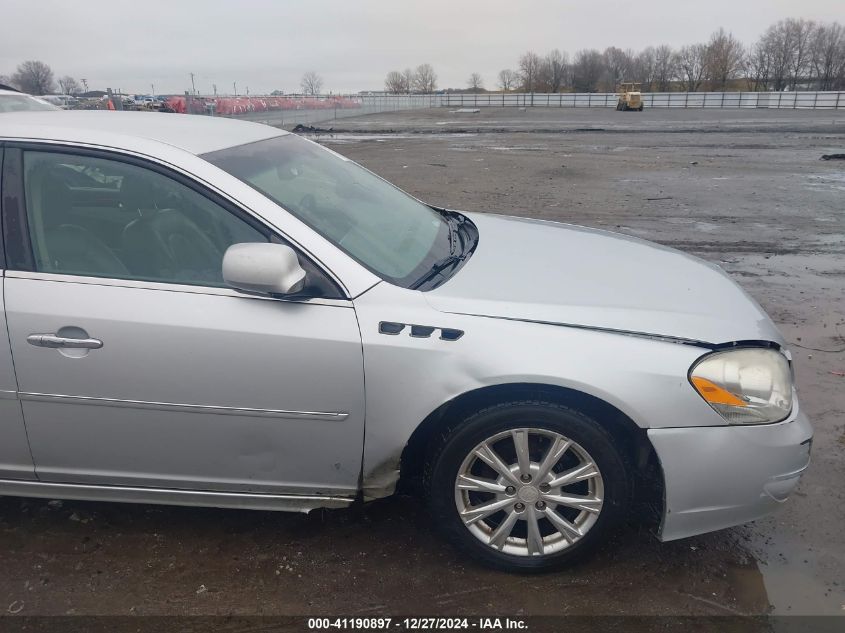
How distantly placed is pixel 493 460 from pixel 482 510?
A: 0.77ft

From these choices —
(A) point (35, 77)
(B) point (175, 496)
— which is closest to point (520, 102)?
(A) point (35, 77)

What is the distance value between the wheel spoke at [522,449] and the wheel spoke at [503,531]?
20cm

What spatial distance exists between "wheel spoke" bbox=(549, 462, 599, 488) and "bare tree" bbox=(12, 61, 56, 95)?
3310 inches

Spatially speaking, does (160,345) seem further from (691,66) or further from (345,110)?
(691,66)

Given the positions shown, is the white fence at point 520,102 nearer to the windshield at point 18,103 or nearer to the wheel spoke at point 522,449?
the windshield at point 18,103

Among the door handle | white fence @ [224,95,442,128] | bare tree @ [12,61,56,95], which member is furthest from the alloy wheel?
bare tree @ [12,61,56,95]

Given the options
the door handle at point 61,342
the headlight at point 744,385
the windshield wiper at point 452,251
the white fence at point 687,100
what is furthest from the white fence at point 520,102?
the headlight at point 744,385

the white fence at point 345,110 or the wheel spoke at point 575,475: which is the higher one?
the white fence at point 345,110

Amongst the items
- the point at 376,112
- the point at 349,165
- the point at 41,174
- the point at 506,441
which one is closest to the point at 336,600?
the point at 506,441

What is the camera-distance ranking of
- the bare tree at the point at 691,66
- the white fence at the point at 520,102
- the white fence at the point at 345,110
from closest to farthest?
1. the white fence at the point at 345,110
2. the white fence at the point at 520,102
3. the bare tree at the point at 691,66

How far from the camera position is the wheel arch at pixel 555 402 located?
252 centimetres

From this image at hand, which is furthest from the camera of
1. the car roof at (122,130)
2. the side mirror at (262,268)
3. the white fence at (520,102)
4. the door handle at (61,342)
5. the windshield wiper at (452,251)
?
the white fence at (520,102)

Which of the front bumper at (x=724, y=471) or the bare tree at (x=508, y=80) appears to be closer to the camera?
the front bumper at (x=724, y=471)

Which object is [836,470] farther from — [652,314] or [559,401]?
[559,401]
